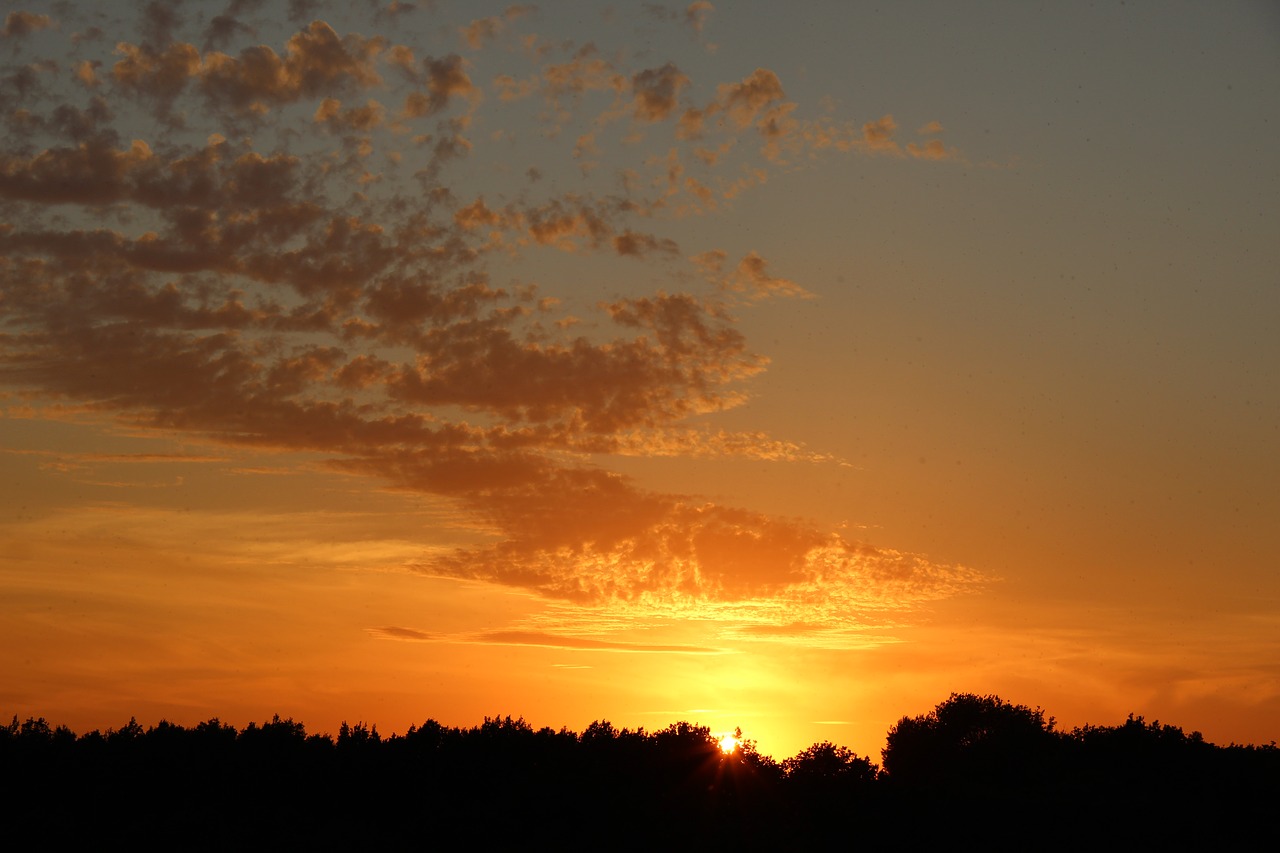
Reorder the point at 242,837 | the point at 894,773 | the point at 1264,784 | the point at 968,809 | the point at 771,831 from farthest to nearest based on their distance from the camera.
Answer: the point at 894,773, the point at 1264,784, the point at 968,809, the point at 771,831, the point at 242,837

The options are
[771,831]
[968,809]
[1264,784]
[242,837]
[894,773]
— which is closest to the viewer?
[242,837]

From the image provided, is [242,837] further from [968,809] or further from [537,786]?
[968,809]

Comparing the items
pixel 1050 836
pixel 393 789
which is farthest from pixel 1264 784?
pixel 393 789

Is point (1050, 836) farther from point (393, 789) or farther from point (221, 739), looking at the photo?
point (221, 739)

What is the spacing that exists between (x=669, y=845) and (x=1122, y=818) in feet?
84.1

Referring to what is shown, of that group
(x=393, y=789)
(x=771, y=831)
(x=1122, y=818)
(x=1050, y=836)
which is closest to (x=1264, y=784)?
(x=1122, y=818)

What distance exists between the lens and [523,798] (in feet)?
188

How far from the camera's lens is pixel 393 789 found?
195 ft

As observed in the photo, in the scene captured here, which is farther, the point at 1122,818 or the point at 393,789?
the point at 1122,818

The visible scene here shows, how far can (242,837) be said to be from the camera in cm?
5216

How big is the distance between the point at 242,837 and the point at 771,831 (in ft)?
79.6

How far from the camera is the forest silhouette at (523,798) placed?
54.3 meters

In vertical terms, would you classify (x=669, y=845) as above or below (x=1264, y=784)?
below

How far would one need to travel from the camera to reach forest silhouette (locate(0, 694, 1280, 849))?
178ft
